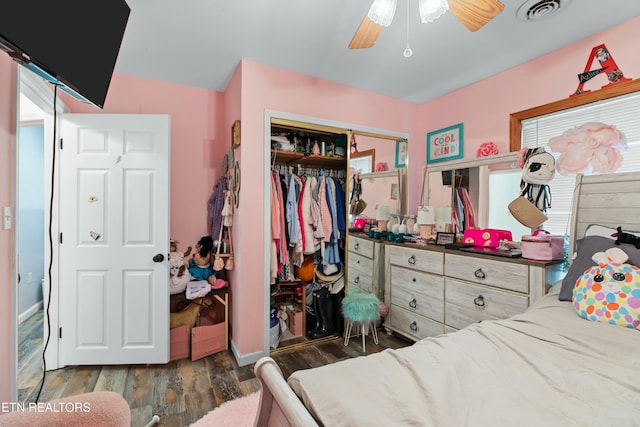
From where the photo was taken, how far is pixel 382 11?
1.33 meters

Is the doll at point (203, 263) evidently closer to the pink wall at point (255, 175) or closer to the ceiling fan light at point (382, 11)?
the pink wall at point (255, 175)

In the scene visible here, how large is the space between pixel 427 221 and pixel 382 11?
1932 millimetres

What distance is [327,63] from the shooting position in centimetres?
246

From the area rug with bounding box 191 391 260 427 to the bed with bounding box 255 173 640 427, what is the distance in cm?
94

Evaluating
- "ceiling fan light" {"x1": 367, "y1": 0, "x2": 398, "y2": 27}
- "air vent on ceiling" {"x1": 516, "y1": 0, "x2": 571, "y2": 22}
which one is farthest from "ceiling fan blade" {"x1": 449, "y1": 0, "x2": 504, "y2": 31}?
"air vent on ceiling" {"x1": 516, "y1": 0, "x2": 571, "y2": 22}

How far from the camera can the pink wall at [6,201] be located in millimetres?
1458

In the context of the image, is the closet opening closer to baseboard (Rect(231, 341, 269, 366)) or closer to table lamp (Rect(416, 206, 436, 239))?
baseboard (Rect(231, 341, 269, 366))

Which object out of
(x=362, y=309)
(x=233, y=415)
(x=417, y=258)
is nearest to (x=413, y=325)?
(x=362, y=309)

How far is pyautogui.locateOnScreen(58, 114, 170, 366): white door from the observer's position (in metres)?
2.28

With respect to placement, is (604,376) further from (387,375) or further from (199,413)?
(199,413)

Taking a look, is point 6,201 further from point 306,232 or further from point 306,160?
point 306,160

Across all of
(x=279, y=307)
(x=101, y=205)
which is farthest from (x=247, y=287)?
(x=101, y=205)

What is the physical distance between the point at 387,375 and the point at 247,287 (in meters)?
1.74

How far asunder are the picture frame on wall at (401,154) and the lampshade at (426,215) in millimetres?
650
